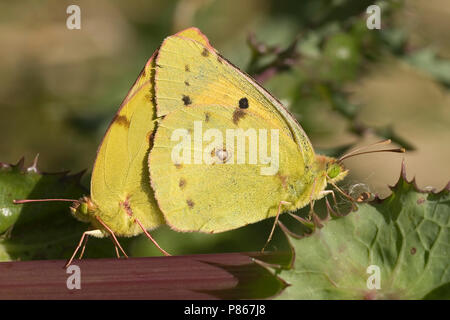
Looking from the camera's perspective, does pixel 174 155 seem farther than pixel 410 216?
Yes

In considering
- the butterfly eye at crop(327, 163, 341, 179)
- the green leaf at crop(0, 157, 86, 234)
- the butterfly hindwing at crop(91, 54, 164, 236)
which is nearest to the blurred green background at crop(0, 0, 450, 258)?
the butterfly eye at crop(327, 163, 341, 179)

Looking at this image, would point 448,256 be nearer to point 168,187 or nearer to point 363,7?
point 168,187

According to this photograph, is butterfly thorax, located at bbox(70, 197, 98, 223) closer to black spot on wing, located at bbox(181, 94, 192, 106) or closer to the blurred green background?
black spot on wing, located at bbox(181, 94, 192, 106)

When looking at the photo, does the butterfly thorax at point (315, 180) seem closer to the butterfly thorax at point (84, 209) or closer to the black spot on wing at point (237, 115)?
the black spot on wing at point (237, 115)

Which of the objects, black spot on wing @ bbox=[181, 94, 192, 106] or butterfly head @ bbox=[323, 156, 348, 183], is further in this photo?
black spot on wing @ bbox=[181, 94, 192, 106]

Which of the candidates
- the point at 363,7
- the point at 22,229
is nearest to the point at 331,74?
the point at 363,7

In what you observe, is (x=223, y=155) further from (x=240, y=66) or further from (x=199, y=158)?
(x=240, y=66)

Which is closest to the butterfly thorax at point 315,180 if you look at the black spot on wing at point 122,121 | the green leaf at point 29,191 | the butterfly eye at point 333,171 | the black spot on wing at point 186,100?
the butterfly eye at point 333,171
